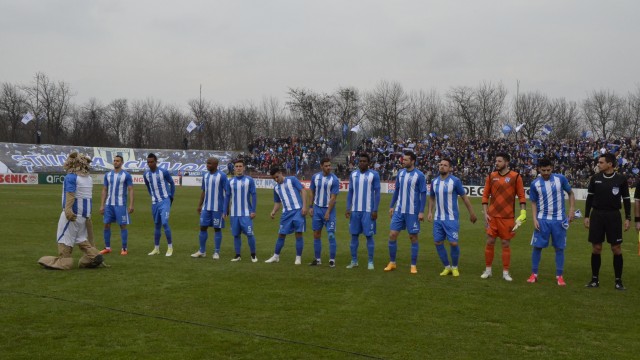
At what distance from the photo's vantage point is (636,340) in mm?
6203

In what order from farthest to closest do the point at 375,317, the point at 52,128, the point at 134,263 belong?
the point at 52,128, the point at 134,263, the point at 375,317

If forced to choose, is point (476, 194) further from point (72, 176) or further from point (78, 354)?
point (78, 354)

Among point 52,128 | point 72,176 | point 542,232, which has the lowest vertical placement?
point 542,232

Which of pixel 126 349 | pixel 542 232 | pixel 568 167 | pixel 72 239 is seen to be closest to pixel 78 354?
pixel 126 349

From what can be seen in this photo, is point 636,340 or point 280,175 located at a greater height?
point 280,175

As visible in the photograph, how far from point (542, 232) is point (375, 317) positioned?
4132 millimetres

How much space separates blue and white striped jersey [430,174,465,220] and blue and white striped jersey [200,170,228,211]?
14.3ft

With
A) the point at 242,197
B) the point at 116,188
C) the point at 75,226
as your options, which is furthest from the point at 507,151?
the point at 75,226

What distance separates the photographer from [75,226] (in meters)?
10.2

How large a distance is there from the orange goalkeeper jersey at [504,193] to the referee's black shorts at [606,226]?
119cm

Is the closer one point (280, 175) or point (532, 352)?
point (532, 352)

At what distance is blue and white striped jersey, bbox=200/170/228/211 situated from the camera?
1191cm

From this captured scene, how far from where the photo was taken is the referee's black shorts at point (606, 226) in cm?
909

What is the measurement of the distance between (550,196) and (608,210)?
0.89m
